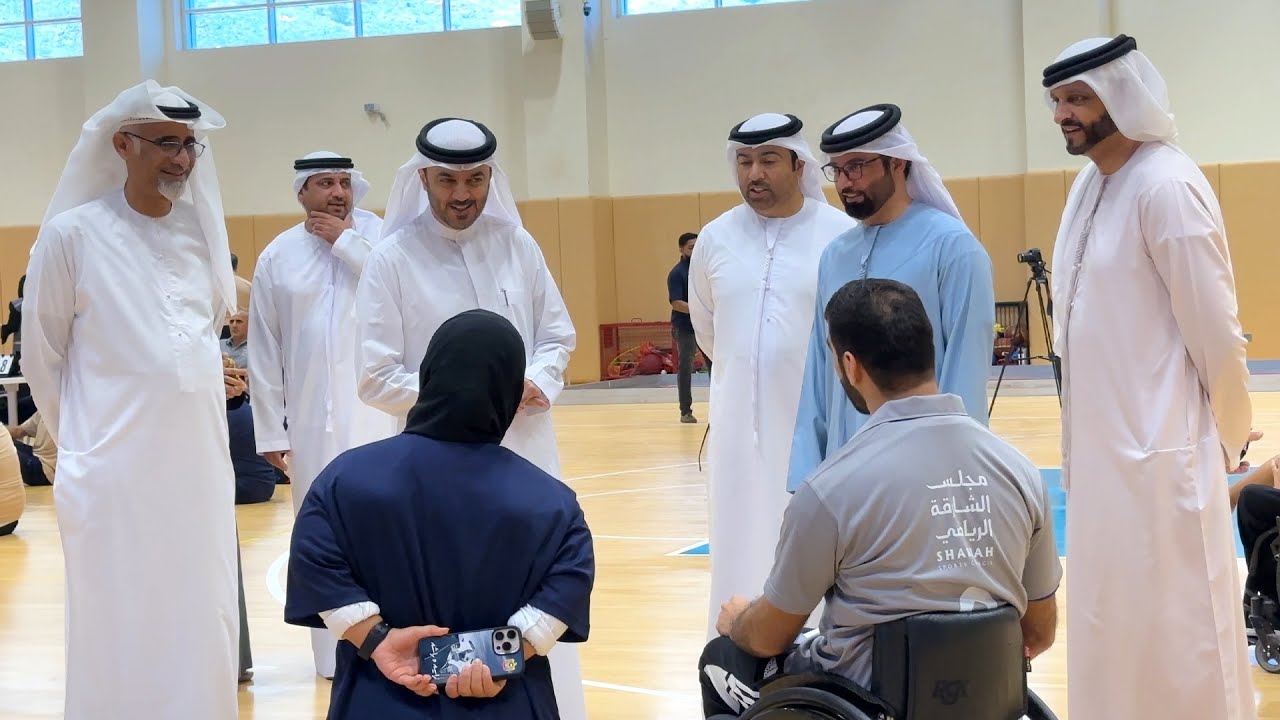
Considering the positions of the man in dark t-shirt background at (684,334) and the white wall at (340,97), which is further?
the white wall at (340,97)

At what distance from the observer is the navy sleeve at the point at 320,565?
2037 mm

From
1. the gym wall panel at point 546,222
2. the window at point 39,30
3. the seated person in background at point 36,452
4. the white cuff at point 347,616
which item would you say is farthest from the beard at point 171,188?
the window at point 39,30

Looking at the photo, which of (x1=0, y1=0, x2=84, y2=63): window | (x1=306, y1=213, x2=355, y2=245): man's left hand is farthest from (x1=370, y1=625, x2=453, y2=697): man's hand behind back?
(x1=0, y1=0, x2=84, y2=63): window

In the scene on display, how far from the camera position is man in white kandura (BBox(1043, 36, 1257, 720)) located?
2.89 metres

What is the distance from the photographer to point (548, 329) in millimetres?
3766

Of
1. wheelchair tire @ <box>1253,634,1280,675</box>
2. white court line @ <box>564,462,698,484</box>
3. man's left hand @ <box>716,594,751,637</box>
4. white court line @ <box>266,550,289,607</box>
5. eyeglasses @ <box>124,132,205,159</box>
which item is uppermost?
eyeglasses @ <box>124,132,205,159</box>

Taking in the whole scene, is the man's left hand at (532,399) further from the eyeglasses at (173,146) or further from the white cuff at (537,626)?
the white cuff at (537,626)

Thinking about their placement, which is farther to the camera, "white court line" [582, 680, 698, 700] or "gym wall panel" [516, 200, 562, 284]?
"gym wall panel" [516, 200, 562, 284]

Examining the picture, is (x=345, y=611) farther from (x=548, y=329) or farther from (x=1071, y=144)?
(x=1071, y=144)

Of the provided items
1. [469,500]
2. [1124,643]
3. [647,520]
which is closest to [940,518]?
[469,500]

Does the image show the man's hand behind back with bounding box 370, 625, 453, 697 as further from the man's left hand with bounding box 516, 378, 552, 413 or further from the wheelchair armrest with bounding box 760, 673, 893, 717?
the man's left hand with bounding box 516, 378, 552, 413

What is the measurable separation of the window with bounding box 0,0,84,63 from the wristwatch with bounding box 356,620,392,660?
56.3 ft

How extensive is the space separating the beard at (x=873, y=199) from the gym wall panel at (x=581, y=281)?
13029mm

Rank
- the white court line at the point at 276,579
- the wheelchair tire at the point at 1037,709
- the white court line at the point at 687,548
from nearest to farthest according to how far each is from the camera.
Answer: the wheelchair tire at the point at 1037,709
the white court line at the point at 276,579
the white court line at the point at 687,548
